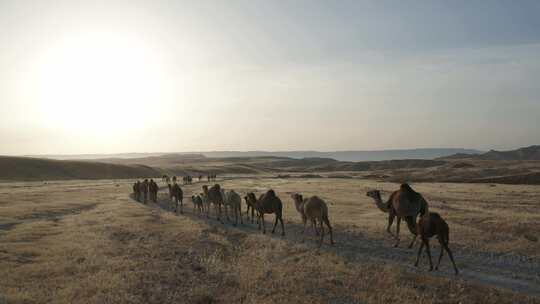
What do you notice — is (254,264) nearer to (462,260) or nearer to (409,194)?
(409,194)

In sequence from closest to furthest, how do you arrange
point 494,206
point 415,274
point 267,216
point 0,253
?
point 415,274, point 0,253, point 267,216, point 494,206

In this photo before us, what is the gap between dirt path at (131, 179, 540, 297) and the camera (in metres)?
12.0

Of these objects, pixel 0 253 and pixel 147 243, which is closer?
pixel 0 253

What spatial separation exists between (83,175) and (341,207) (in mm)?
82188

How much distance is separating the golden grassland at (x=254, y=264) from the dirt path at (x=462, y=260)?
0.04 meters

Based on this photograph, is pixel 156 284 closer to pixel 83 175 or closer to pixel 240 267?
pixel 240 267

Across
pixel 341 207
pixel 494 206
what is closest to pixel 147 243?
pixel 341 207

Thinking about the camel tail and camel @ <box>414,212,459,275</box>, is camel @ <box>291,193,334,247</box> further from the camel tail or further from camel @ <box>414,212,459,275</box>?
camel @ <box>414,212,459,275</box>

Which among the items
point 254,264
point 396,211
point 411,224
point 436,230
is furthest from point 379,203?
point 254,264

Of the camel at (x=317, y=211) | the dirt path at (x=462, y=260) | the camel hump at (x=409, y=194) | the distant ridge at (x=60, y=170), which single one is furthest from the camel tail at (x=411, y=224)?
the distant ridge at (x=60, y=170)

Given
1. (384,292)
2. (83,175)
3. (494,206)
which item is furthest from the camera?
(83,175)

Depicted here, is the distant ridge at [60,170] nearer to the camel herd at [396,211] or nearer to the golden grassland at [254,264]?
the golden grassland at [254,264]

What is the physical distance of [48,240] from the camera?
19.1 meters

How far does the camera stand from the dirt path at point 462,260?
1202 cm
